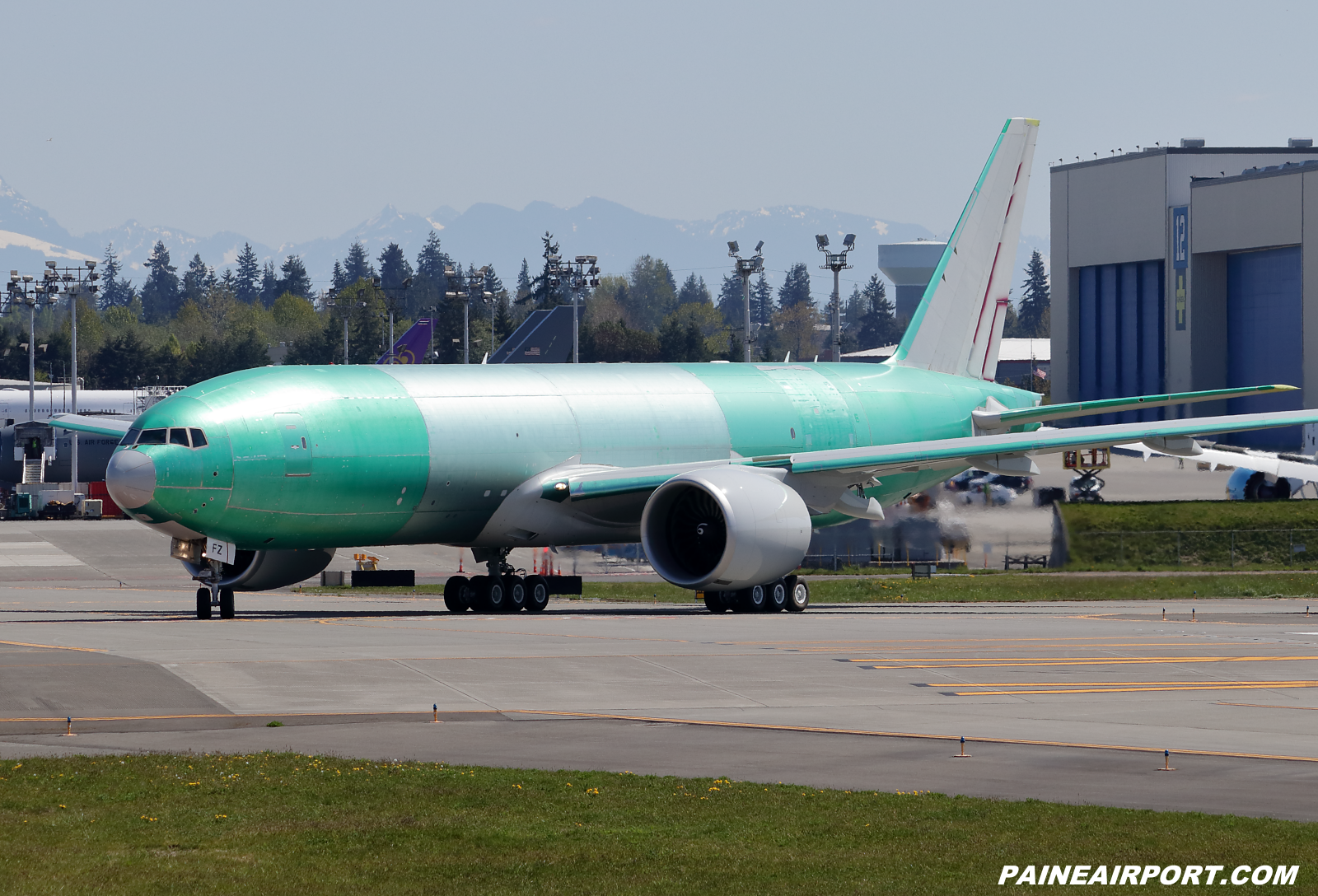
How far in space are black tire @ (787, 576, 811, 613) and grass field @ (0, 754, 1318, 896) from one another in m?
22.8

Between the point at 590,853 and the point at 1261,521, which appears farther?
the point at 1261,521

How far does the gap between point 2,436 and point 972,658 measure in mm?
86099

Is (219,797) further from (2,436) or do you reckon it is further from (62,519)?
(2,436)

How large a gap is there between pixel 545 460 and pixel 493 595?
333 cm

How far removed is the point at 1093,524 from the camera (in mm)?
57875

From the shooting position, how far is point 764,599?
128 ft

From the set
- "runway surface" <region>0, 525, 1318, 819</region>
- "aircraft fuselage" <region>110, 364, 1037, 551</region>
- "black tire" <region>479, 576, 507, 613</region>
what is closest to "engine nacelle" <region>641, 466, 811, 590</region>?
"runway surface" <region>0, 525, 1318, 819</region>

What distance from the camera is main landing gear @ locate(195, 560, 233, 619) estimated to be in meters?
34.7

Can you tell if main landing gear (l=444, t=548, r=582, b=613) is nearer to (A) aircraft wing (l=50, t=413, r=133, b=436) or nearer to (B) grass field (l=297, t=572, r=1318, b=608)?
(B) grass field (l=297, t=572, r=1318, b=608)

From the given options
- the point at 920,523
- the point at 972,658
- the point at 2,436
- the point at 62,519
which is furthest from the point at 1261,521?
the point at 2,436

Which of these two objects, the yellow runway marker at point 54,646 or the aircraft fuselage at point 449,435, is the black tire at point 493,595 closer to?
the aircraft fuselage at point 449,435

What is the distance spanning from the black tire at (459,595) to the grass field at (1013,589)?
8.23 metres

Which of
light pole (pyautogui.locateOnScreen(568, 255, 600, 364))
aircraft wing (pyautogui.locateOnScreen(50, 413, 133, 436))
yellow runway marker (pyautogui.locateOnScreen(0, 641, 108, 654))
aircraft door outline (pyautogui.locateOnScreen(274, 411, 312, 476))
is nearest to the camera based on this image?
yellow runway marker (pyautogui.locateOnScreen(0, 641, 108, 654))

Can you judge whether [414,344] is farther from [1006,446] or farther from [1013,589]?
[1006,446]
